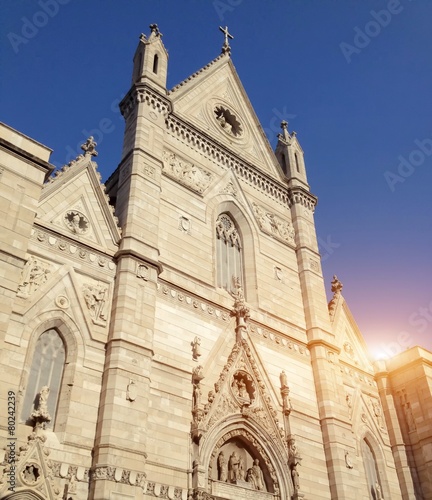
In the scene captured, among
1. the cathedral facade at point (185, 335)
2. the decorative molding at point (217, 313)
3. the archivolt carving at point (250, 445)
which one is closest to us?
the cathedral facade at point (185, 335)

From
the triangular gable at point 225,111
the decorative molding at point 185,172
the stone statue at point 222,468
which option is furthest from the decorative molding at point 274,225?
the stone statue at point 222,468

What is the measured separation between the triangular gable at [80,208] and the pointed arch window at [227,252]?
202 inches

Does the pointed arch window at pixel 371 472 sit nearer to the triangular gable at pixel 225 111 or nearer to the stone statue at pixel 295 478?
the stone statue at pixel 295 478

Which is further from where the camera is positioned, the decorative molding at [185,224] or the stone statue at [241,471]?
the decorative molding at [185,224]

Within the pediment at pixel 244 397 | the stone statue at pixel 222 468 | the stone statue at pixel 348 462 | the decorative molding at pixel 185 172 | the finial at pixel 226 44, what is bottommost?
the stone statue at pixel 222 468

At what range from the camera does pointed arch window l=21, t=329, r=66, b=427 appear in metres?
13.4

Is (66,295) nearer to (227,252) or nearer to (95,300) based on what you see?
(95,300)

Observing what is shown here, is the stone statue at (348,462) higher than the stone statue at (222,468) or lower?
higher

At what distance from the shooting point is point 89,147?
19.0 meters

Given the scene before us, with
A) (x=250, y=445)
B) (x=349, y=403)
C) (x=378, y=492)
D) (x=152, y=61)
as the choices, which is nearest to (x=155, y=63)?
(x=152, y=61)

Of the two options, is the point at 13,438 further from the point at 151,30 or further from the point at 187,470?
the point at 151,30

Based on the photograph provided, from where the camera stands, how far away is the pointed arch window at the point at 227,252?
21109mm

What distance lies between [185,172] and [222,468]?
10.7 meters

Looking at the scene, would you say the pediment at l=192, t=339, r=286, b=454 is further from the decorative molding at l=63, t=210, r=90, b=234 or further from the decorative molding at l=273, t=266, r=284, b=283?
the decorative molding at l=63, t=210, r=90, b=234
